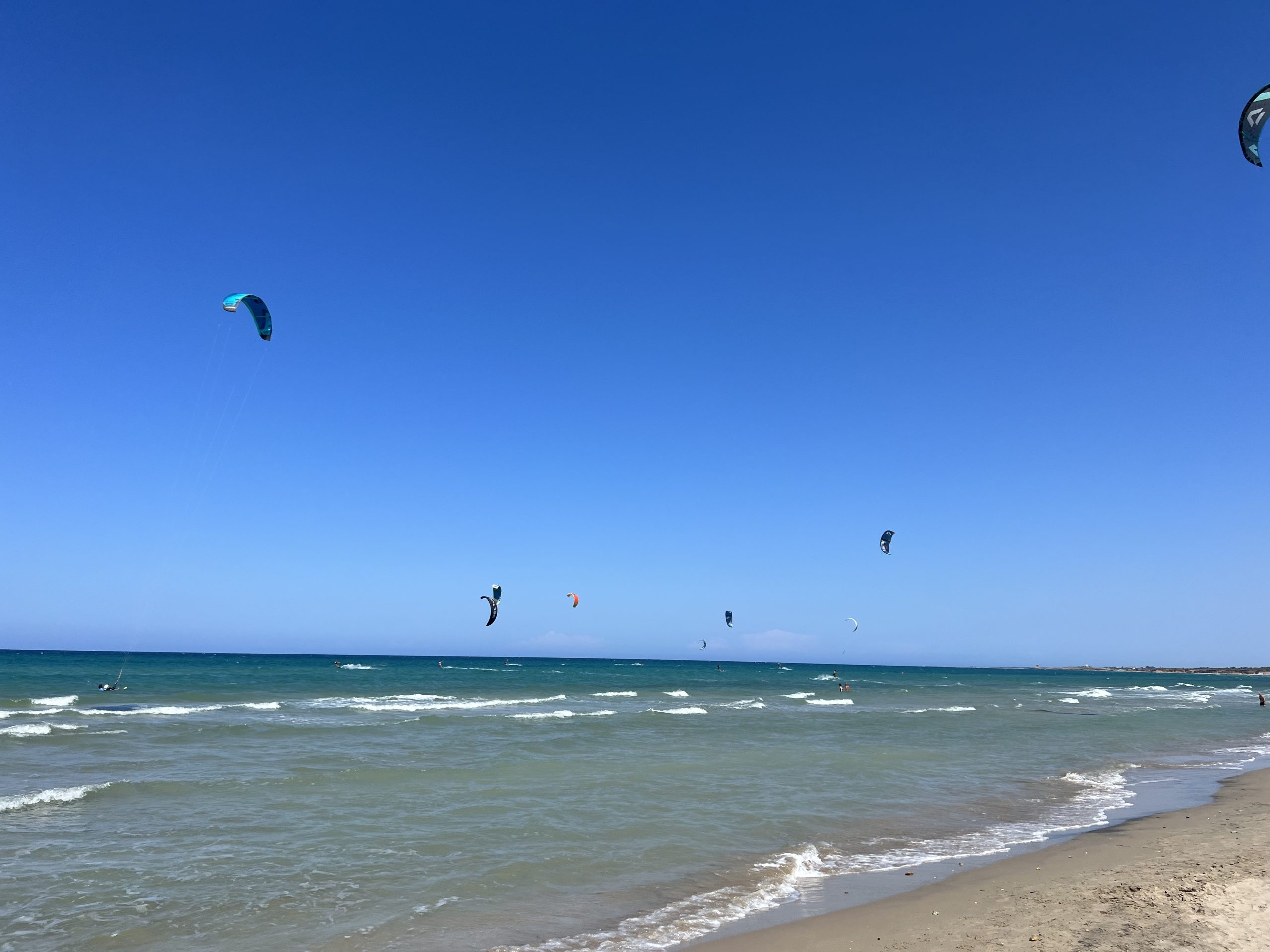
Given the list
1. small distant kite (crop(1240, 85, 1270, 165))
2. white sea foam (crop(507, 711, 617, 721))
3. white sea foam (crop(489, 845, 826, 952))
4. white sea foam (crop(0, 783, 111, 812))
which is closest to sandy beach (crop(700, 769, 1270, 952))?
white sea foam (crop(489, 845, 826, 952))

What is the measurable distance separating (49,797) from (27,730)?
11.6m

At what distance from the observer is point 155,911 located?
305 inches

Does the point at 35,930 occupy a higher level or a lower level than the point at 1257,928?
lower

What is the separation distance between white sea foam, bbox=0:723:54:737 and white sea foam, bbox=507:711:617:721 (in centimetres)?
1391

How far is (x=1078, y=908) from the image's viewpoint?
720 cm

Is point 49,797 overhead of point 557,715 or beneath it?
overhead

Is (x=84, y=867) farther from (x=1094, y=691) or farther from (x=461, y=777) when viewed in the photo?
(x=1094, y=691)

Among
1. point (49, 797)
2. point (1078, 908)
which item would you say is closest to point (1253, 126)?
point (1078, 908)

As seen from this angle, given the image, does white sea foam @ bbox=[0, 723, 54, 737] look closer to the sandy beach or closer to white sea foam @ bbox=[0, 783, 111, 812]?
white sea foam @ bbox=[0, 783, 111, 812]

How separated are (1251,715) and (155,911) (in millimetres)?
45622

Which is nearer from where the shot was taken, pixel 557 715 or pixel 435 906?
pixel 435 906

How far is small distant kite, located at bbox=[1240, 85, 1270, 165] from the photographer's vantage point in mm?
10336

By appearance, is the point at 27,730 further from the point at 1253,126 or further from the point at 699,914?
the point at 1253,126

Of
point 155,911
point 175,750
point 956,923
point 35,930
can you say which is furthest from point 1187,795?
point 175,750
